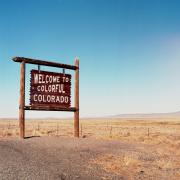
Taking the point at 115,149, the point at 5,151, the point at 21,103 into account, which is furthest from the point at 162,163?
the point at 21,103

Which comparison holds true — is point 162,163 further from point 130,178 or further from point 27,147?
point 27,147

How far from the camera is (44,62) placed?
20484mm

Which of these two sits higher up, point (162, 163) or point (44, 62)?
point (44, 62)

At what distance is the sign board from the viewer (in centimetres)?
2011

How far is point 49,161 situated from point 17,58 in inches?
311

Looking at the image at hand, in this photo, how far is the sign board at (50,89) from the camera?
2011 centimetres

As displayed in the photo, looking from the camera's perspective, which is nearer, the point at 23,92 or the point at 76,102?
the point at 23,92

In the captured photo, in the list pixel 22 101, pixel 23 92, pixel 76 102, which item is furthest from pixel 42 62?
pixel 76 102

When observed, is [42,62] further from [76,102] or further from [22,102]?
[76,102]

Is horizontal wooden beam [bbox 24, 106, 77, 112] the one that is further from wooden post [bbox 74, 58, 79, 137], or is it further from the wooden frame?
wooden post [bbox 74, 58, 79, 137]

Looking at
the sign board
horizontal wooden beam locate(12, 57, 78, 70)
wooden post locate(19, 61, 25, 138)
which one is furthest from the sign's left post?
the sign board

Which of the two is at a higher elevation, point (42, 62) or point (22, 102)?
point (42, 62)

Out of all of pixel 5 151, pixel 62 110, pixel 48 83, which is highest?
pixel 48 83

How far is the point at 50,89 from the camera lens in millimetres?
20906
